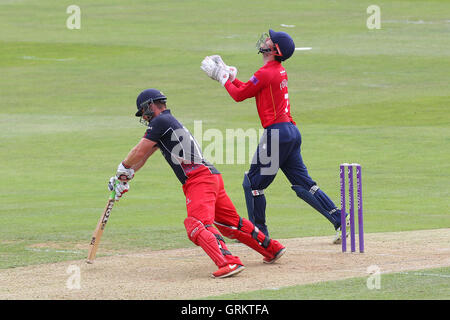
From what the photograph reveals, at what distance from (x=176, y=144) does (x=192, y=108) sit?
19231 mm

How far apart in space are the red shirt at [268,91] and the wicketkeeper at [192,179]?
1257 millimetres

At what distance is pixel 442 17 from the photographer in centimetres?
4656

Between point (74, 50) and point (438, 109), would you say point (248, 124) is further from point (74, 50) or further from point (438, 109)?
point (74, 50)

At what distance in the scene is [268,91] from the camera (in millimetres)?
11305

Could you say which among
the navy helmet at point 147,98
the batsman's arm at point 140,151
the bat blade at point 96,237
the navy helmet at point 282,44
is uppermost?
the navy helmet at point 282,44

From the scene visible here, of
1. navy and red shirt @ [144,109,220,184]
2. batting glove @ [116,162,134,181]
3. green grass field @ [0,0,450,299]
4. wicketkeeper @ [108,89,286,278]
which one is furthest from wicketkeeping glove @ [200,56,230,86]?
green grass field @ [0,0,450,299]

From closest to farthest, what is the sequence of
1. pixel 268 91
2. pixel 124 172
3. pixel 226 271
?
pixel 226 271, pixel 124 172, pixel 268 91

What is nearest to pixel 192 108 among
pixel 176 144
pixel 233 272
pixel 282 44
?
pixel 282 44

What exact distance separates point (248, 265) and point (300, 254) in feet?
2.76

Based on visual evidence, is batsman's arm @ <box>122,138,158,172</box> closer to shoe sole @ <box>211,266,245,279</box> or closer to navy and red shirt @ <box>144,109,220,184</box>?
navy and red shirt @ <box>144,109,220,184</box>

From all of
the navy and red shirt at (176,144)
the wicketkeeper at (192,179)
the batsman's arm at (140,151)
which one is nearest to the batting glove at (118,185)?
the wicketkeeper at (192,179)

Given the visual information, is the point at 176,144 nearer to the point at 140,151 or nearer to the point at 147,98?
the point at 140,151

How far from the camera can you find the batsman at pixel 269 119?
11281mm

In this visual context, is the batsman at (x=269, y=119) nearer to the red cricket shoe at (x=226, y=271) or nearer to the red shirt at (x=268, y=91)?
the red shirt at (x=268, y=91)
